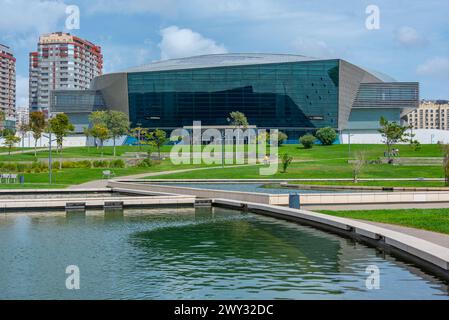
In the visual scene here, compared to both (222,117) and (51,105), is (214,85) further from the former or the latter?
(51,105)

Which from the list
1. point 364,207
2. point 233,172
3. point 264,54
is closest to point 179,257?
point 364,207

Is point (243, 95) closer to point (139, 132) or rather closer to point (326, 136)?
point (326, 136)

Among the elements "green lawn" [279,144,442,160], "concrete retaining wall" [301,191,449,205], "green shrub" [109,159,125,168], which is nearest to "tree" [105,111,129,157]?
"green lawn" [279,144,442,160]

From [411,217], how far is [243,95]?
110965mm

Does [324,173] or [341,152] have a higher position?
[341,152]

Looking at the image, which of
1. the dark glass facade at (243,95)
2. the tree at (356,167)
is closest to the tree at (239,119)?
the dark glass facade at (243,95)

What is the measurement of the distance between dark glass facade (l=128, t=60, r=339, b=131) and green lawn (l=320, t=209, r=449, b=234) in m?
107

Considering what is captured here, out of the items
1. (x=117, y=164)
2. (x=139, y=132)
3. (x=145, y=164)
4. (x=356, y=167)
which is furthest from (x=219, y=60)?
(x=356, y=167)

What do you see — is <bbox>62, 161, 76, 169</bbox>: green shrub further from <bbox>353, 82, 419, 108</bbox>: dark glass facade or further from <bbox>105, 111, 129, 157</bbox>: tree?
<bbox>353, 82, 419, 108</bbox>: dark glass facade

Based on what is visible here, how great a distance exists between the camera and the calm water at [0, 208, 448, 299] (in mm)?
14258

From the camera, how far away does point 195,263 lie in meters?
17.7

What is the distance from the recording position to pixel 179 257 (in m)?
18.8

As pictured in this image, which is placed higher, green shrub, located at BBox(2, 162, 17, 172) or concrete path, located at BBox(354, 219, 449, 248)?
green shrub, located at BBox(2, 162, 17, 172)
